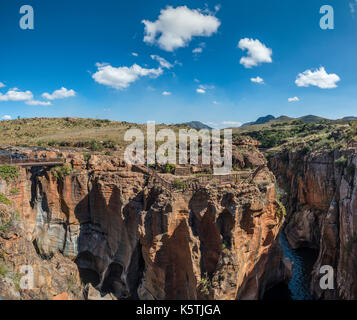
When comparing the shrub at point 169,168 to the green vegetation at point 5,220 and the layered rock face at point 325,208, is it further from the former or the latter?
the layered rock face at point 325,208

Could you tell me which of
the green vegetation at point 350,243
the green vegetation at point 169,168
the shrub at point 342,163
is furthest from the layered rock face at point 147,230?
the shrub at point 342,163

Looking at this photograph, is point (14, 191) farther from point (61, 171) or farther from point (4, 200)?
point (61, 171)

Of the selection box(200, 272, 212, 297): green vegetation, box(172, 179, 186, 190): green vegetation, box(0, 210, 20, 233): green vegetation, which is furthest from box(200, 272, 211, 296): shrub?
box(0, 210, 20, 233): green vegetation

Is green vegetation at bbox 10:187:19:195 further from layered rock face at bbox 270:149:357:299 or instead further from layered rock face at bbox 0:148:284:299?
layered rock face at bbox 270:149:357:299

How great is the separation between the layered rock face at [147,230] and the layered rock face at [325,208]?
4.39 metres

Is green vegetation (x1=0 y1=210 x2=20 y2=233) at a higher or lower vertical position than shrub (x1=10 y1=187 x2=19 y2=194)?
lower

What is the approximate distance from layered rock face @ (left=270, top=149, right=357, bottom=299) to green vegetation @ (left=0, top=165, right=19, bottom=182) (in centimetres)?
2754

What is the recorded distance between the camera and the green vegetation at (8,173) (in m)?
23.2

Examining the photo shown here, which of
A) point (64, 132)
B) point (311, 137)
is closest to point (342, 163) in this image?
point (311, 137)

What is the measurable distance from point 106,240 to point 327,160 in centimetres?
2545

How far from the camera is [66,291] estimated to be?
58.3ft

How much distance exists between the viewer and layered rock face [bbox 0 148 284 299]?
1659 centimetres

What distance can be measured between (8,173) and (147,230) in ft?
48.3
